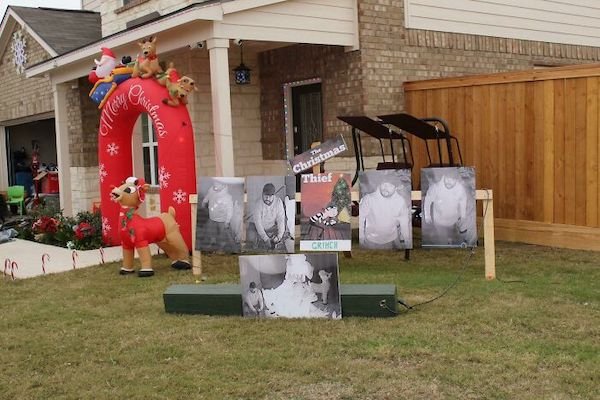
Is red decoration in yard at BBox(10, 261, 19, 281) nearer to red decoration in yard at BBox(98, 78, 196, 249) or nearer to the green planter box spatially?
red decoration in yard at BBox(98, 78, 196, 249)

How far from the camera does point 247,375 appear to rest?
431 cm

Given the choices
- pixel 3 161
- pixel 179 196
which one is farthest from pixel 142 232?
pixel 3 161

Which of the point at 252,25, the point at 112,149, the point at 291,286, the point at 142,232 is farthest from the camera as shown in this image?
the point at 112,149

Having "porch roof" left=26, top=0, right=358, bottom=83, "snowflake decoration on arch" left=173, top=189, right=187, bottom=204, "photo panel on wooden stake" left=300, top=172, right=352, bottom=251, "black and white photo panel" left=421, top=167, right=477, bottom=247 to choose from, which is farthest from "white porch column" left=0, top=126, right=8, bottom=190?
"black and white photo panel" left=421, top=167, right=477, bottom=247

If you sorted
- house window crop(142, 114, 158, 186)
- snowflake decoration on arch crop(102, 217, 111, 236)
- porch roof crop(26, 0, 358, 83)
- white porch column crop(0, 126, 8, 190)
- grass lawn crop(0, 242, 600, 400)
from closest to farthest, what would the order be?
grass lawn crop(0, 242, 600, 400), porch roof crop(26, 0, 358, 83), snowflake decoration on arch crop(102, 217, 111, 236), house window crop(142, 114, 158, 186), white porch column crop(0, 126, 8, 190)

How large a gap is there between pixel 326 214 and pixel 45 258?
446 cm

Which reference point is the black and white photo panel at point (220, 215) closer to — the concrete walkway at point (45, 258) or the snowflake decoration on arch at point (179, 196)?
the snowflake decoration on arch at point (179, 196)

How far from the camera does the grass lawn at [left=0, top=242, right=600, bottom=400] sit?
160 inches

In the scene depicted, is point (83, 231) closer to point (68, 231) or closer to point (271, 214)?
point (68, 231)

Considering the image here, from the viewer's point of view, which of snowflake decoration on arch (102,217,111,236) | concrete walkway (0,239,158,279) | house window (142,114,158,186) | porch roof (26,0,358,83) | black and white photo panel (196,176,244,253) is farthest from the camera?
house window (142,114,158,186)

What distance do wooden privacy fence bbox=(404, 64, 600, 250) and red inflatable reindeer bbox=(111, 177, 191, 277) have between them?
4229 millimetres

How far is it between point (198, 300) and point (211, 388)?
1.76m

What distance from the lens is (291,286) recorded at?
5.50 m

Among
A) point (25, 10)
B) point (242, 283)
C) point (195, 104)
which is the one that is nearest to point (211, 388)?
point (242, 283)
